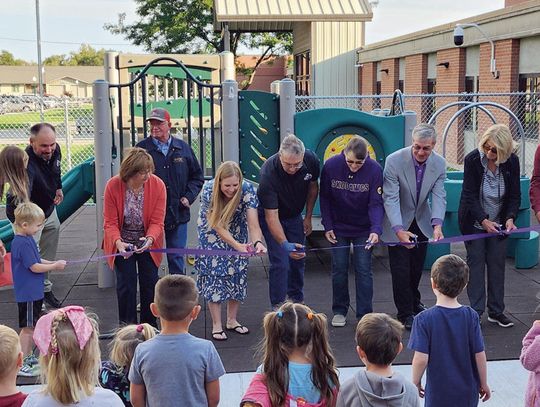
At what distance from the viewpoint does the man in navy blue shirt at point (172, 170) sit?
606 centimetres

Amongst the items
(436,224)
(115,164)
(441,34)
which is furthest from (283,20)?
(436,224)

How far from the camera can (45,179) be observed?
607cm

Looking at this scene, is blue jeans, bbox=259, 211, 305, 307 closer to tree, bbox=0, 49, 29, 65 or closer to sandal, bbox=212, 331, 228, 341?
sandal, bbox=212, 331, 228, 341

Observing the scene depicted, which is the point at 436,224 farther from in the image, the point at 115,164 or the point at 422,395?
the point at 115,164

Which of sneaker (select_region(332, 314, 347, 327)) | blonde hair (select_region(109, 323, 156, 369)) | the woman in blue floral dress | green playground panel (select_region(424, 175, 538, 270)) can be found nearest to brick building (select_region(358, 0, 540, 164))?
green playground panel (select_region(424, 175, 538, 270))

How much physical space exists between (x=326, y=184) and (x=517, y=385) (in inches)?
83.0

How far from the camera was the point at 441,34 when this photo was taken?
64.2 ft

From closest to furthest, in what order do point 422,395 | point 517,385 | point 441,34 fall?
point 422,395 → point 517,385 → point 441,34

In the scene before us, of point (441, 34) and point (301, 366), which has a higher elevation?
point (441, 34)

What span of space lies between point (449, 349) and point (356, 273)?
8.00 feet

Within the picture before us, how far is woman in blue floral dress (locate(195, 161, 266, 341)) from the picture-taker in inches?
208

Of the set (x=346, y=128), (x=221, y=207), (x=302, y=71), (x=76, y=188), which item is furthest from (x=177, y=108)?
(x=302, y=71)

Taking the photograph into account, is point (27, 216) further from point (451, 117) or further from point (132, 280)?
point (451, 117)

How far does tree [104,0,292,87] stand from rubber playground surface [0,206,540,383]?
24.2m
